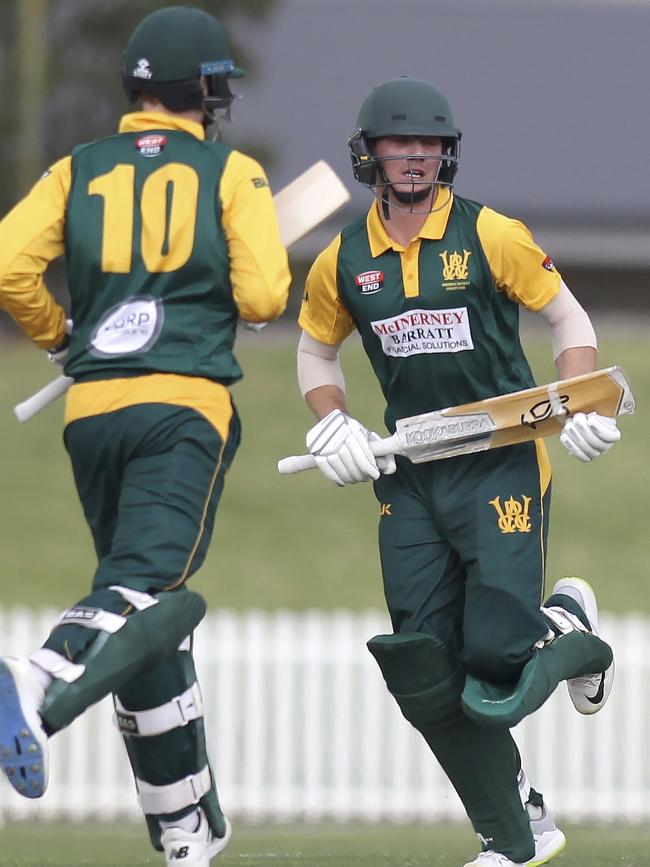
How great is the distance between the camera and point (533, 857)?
4.82 m

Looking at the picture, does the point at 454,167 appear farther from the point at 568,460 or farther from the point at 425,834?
the point at 568,460

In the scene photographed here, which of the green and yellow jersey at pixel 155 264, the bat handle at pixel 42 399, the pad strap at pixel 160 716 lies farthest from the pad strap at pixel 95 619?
the bat handle at pixel 42 399

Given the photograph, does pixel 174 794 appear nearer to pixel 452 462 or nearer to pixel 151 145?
pixel 452 462

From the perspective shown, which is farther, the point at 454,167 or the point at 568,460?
the point at 568,460

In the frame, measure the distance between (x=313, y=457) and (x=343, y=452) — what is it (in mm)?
78

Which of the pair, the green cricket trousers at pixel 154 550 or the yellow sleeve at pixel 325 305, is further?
the yellow sleeve at pixel 325 305

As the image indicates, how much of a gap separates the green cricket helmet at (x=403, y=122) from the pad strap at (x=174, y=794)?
1652 mm

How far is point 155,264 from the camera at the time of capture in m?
4.57

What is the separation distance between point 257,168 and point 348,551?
393 inches

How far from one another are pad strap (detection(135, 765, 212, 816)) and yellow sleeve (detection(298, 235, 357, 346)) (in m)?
1.25

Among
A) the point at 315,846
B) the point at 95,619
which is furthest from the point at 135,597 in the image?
the point at 315,846

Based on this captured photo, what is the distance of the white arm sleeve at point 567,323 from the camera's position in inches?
184

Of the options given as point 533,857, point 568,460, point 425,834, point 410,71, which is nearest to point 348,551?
point 568,460

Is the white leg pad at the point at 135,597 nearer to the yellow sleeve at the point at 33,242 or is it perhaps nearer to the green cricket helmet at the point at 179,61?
the yellow sleeve at the point at 33,242
